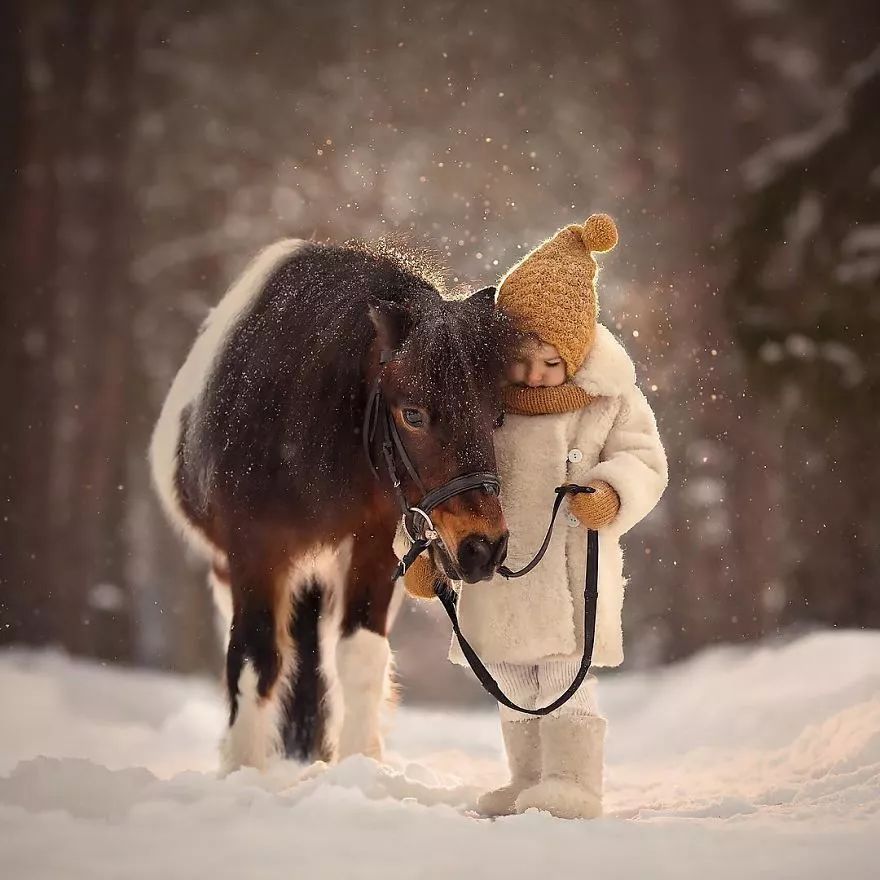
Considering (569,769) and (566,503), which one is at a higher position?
(566,503)

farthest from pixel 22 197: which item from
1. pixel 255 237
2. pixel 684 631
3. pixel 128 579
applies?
pixel 684 631

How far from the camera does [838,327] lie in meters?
3.60

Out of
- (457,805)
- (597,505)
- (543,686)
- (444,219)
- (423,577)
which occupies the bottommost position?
(457,805)

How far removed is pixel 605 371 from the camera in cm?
182

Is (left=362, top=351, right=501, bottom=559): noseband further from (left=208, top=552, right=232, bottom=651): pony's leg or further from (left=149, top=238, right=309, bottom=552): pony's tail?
(left=208, top=552, right=232, bottom=651): pony's leg

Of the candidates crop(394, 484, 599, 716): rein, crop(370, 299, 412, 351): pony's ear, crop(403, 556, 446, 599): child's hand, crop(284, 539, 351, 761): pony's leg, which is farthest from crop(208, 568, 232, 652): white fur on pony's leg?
crop(370, 299, 412, 351): pony's ear

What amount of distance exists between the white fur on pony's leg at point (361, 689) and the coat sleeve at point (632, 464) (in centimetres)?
76

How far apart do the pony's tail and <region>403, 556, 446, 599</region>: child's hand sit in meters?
0.77

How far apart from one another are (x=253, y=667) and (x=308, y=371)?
658 mm

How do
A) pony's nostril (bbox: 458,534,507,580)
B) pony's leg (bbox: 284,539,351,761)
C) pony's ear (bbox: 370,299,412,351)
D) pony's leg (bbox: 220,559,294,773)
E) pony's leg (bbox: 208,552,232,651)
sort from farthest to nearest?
pony's leg (bbox: 208,552,232,651) → pony's leg (bbox: 284,539,351,761) → pony's leg (bbox: 220,559,294,773) → pony's ear (bbox: 370,299,412,351) → pony's nostril (bbox: 458,534,507,580)

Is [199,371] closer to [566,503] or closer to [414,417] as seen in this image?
[414,417]

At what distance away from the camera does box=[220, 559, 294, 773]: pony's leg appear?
2039 mm

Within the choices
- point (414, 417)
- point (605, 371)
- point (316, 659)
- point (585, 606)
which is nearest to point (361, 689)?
point (316, 659)

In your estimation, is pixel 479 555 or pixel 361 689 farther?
pixel 361 689
